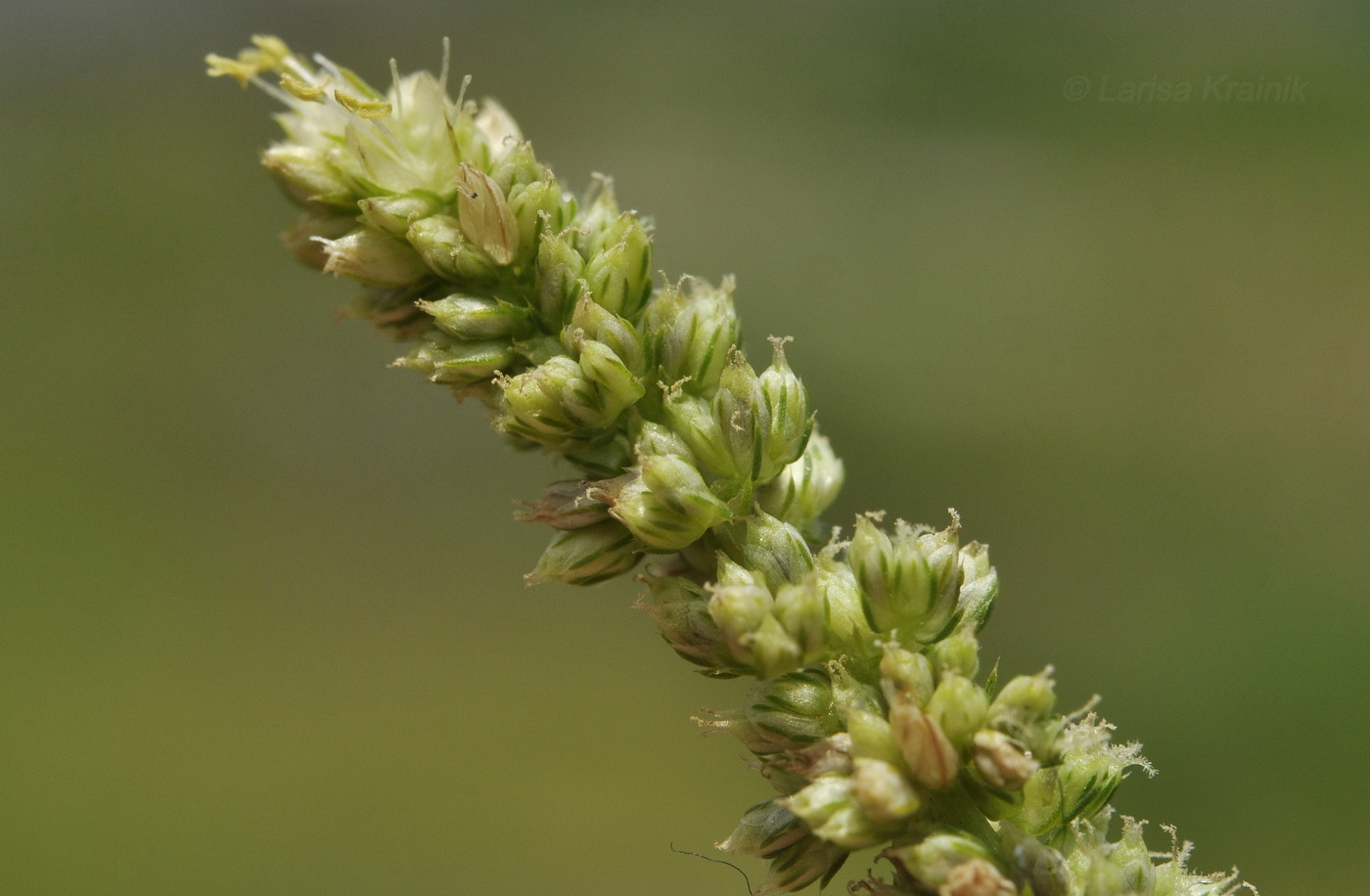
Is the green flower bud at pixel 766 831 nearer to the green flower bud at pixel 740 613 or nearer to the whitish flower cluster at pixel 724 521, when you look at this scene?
the whitish flower cluster at pixel 724 521

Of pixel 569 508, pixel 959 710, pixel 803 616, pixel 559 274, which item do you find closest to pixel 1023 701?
pixel 959 710

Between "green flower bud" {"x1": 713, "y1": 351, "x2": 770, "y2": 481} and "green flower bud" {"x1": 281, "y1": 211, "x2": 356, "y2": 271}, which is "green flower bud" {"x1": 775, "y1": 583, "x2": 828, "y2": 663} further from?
"green flower bud" {"x1": 281, "y1": 211, "x2": 356, "y2": 271}

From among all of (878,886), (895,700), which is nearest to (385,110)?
(895,700)

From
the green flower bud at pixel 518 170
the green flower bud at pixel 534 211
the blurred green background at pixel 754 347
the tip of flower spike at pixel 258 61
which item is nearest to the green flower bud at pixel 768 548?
the green flower bud at pixel 534 211

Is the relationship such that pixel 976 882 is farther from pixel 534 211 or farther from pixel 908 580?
pixel 534 211

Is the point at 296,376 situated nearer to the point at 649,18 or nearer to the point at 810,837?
the point at 649,18

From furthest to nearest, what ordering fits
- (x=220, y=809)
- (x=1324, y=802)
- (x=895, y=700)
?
(x=220, y=809)
(x=1324, y=802)
(x=895, y=700)
